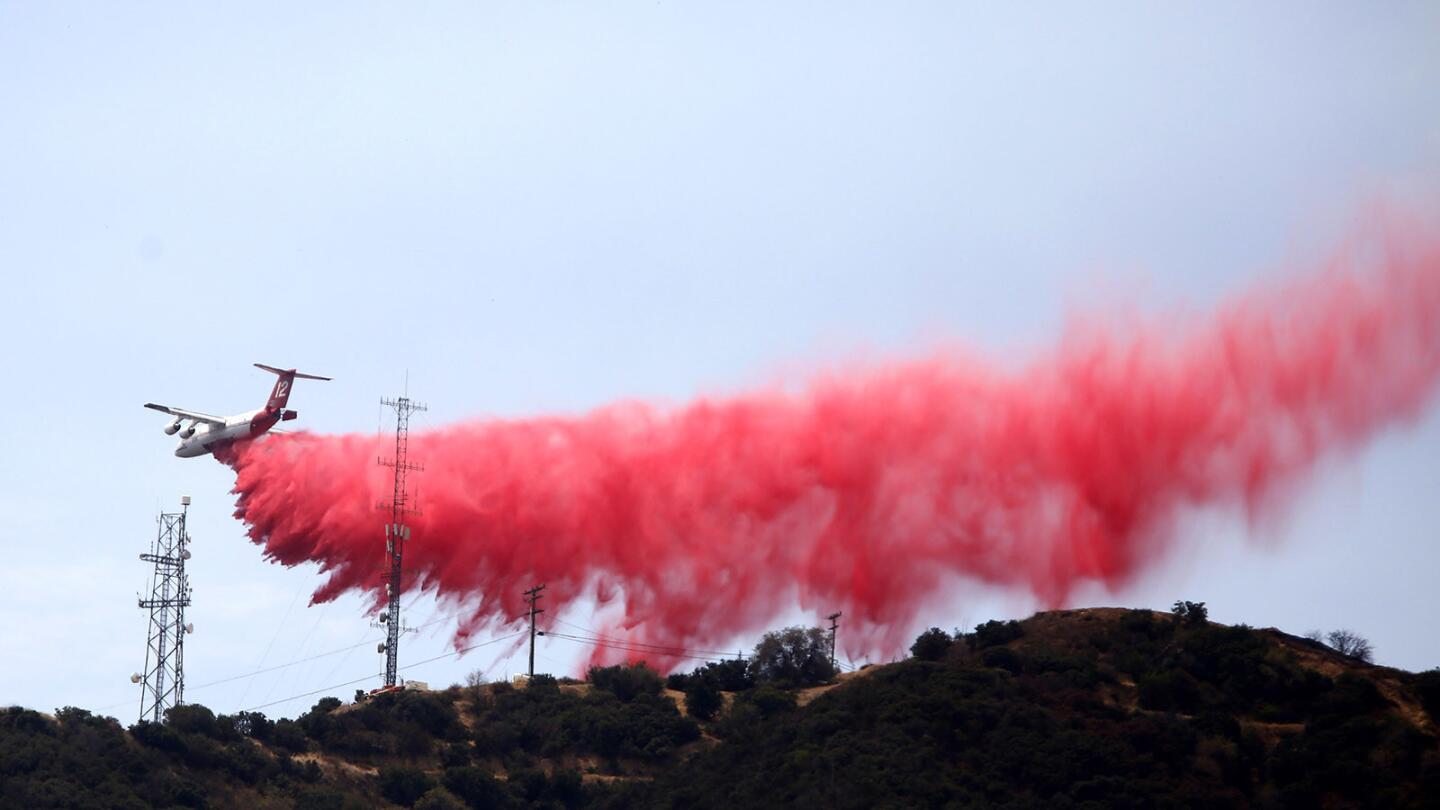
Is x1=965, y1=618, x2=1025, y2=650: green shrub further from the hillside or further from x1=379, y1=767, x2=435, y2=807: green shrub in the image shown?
x1=379, y1=767, x2=435, y2=807: green shrub

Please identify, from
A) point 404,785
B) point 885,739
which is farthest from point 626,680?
point 885,739

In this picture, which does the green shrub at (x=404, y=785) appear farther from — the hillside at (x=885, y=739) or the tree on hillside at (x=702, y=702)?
the tree on hillside at (x=702, y=702)

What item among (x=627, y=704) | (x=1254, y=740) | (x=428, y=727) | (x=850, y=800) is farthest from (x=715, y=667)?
(x=1254, y=740)

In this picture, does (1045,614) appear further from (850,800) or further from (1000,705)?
(850,800)

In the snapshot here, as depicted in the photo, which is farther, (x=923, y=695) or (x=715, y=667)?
(x=715, y=667)

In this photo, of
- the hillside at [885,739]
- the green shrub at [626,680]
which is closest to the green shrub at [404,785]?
the hillside at [885,739]
